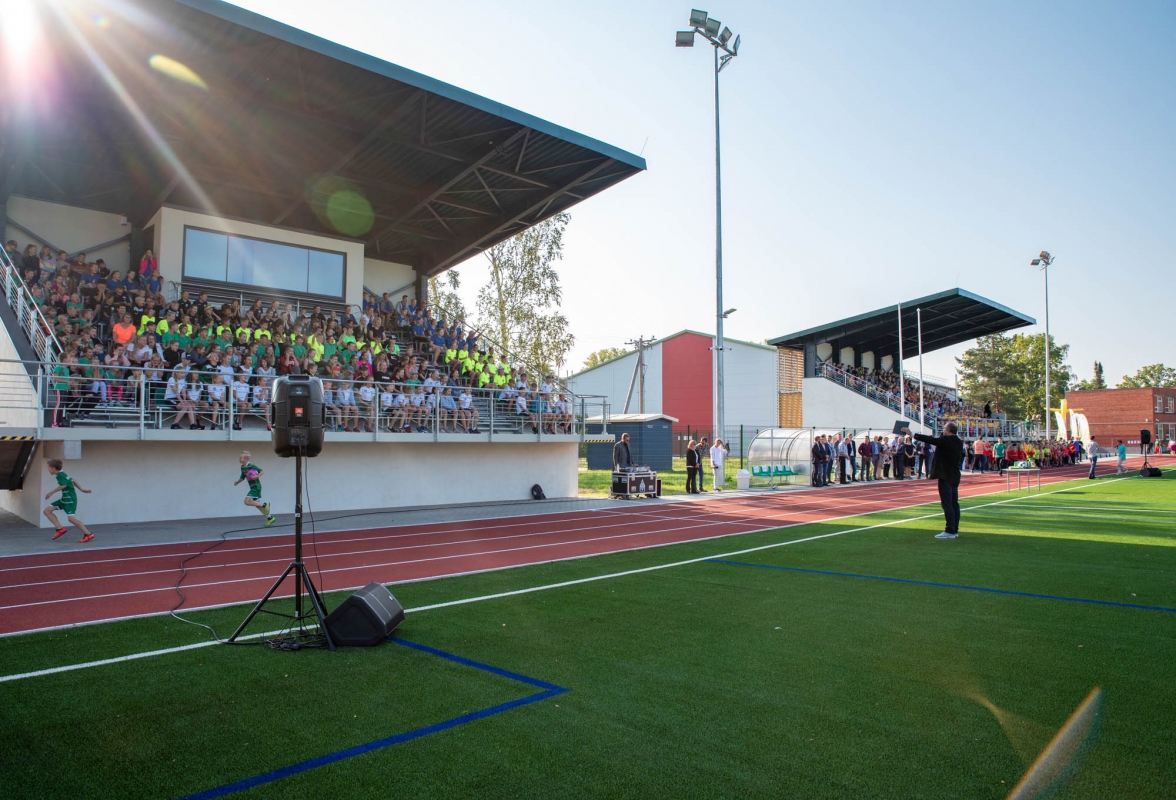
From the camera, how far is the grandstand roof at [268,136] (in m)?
15.2

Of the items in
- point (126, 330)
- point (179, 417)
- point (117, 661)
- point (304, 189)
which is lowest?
point (117, 661)

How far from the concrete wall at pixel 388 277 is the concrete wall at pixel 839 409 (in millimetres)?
27906

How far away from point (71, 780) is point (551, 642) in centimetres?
348

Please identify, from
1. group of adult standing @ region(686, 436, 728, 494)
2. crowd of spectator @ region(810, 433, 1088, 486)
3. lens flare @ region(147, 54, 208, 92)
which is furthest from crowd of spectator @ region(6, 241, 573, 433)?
crowd of spectator @ region(810, 433, 1088, 486)

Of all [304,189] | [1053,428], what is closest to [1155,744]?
[304,189]

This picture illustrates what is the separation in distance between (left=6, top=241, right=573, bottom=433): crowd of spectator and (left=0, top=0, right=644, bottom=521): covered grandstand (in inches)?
5.4

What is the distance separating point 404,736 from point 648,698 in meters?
1.62

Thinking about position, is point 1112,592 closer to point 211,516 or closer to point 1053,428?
point 211,516

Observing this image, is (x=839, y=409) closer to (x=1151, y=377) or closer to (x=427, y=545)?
(x=427, y=545)

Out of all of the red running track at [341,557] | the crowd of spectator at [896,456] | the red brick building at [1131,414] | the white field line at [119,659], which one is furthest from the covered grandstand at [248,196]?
the red brick building at [1131,414]

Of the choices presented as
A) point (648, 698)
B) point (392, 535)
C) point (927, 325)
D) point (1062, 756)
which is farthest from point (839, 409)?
point (1062, 756)

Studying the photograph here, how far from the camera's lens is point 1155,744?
420 cm

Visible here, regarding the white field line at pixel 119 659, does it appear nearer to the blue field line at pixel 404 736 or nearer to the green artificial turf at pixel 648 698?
the green artificial turf at pixel 648 698

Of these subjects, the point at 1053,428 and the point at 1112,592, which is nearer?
the point at 1112,592
